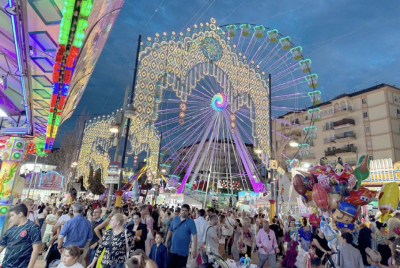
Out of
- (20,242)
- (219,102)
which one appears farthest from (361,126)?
(20,242)

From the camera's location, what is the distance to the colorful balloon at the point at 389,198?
9.82 meters

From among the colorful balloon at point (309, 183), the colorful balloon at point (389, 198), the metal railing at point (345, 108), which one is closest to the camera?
the colorful balloon at point (389, 198)

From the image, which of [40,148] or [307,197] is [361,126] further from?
[40,148]

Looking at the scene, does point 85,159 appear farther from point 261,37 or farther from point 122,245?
point 122,245

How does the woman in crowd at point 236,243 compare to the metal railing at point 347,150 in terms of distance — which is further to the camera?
the metal railing at point 347,150

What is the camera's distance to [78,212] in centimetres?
584

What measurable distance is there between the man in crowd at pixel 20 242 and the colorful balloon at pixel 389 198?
10.7 metres

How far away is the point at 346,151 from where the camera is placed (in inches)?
1473

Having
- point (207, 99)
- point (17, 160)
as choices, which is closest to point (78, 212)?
point (17, 160)

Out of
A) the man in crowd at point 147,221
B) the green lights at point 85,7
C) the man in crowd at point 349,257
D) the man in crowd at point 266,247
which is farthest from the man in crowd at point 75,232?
the man in crowd at point 349,257

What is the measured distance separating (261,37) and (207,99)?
20.7 feet

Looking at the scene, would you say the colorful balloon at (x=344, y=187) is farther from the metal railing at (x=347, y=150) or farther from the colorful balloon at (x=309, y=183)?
the metal railing at (x=347, y=150)

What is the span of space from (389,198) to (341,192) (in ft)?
7.33

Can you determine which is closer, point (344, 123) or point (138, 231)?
point (138, 231)
